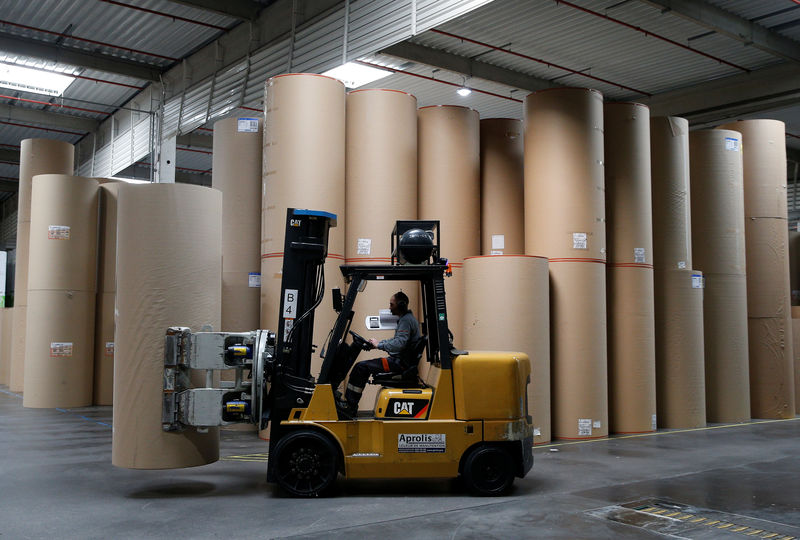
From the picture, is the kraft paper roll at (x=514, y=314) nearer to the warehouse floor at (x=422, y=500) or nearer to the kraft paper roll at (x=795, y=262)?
the warehouse floor at (x=422, y=500)

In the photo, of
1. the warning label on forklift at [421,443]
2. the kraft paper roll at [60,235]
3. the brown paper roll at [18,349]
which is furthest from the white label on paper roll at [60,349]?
the warning label on forklift at [421,443]

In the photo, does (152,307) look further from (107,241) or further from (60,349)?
(107,241)

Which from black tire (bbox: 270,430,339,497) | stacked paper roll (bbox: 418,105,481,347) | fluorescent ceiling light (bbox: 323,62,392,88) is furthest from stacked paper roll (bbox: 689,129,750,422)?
black tire (bbox: 270,430,339,497)

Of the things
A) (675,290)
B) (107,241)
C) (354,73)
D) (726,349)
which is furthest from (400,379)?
(107,241)

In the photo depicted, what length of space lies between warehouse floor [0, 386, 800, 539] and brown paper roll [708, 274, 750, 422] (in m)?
2.27

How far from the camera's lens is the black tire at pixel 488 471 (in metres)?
5.42

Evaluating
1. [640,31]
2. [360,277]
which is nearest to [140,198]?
[360,277]

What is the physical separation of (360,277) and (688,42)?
9433 mm

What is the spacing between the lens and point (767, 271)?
421 inches

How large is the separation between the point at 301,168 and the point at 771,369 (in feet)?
24.2

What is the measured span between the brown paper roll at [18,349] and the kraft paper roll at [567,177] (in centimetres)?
946

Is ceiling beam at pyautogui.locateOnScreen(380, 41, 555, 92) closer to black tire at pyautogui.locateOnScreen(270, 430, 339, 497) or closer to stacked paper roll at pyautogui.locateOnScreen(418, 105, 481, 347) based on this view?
stacked paper roll at pyautogui.locateOnScreen(418, 105, 481, 347)

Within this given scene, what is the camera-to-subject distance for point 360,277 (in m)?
5.52

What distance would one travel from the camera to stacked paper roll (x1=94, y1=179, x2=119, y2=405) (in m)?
11.5
